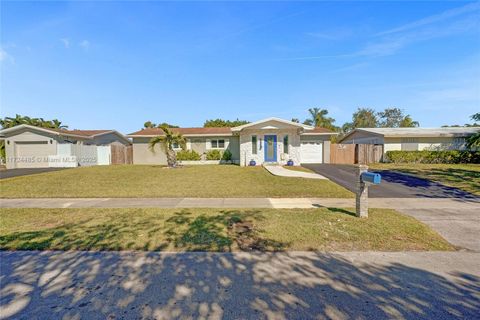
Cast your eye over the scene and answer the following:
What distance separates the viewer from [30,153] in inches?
794

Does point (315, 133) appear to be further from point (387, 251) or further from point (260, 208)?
point (387, 251)

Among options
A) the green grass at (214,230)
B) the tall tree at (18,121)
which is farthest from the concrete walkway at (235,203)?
the tall tree at (18,121)

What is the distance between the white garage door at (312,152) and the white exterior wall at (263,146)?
3.46 metres

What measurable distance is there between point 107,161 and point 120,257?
23313mm

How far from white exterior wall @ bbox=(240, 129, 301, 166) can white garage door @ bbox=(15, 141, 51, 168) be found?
17288 mm

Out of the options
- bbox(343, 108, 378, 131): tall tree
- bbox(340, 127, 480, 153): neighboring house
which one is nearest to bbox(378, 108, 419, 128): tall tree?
bbox(343, 108, 378, 131): tall tree

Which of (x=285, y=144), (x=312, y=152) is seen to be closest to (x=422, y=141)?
(x=312, y=152)

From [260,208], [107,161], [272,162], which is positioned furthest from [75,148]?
[260,208]

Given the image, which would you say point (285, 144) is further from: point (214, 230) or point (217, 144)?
point (214, 230)

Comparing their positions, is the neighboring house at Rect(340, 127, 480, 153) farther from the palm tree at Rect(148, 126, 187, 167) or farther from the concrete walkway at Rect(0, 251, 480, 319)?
the concrete walkway at Rect(0, 251, 480, 319)

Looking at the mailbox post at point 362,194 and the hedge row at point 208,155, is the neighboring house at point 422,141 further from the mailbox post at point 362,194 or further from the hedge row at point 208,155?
the mailbox post at point 362,194

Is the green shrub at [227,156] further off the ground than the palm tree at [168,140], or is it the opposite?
the palm tree at [168,140]

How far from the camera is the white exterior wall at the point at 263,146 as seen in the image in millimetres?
17984

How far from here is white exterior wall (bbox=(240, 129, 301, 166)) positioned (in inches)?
708
